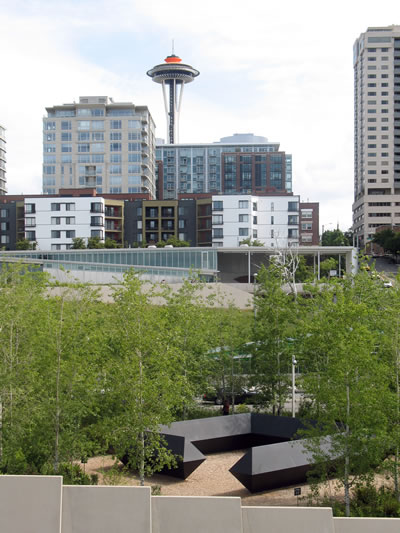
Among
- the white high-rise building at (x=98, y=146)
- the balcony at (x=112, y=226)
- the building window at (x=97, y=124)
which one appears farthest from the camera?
the building window at (x=97, y=124)

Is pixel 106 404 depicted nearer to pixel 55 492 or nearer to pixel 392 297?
pixel 55 492

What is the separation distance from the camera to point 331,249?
77312mm

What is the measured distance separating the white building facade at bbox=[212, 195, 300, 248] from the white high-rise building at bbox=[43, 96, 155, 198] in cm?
2928

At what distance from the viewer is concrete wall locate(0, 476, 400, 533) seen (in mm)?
14305

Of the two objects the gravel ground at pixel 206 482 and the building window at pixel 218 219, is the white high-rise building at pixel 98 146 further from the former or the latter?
the gravel ground at pixel 206 482

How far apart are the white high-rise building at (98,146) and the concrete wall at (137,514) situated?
109 m

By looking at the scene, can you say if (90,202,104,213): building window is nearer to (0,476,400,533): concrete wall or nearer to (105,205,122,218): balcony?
(105,205,122,218): balcony

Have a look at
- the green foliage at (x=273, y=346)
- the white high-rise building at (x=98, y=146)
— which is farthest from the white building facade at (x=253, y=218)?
the green foliage at (x=273, y=346)

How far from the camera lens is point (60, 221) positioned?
96938mm

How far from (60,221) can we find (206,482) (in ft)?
256

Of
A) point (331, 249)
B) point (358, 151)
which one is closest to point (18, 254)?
point (331, 249)

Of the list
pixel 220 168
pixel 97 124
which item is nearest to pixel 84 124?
pixel 97 124

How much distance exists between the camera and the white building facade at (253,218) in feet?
319

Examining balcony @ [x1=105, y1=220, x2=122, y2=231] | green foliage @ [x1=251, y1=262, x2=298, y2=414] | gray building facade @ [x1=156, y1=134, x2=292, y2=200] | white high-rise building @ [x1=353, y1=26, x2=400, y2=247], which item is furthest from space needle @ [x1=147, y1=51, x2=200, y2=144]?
green foliage @ [x1=251, y1=262, x2=298, y2=414]
